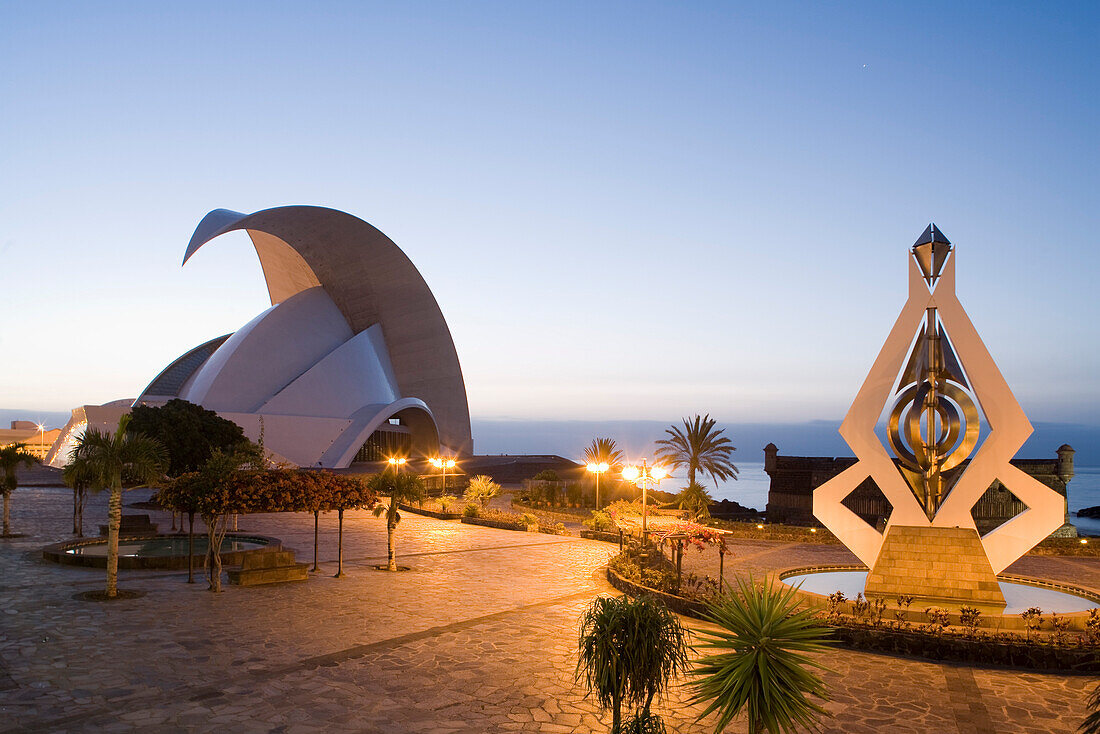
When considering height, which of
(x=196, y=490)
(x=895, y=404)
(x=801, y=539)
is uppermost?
(x=895, y=404)

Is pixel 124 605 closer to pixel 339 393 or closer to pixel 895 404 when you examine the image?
pixel 895 404

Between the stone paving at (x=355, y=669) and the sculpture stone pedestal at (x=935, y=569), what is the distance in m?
2.42

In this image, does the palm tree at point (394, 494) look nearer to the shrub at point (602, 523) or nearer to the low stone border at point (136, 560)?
the low stone border at point (136, 560)

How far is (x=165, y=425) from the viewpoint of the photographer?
27.7 m

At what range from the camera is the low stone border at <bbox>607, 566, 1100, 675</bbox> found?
8.84 meters

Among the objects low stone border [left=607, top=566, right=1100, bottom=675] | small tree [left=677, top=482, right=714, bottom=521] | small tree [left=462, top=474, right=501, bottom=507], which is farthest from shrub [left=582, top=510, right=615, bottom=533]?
low stone border [left=607, top=566, right=1100, bottom=675]

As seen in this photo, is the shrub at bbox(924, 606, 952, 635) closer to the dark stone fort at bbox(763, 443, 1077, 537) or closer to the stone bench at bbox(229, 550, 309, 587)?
the stone bench at bbox(229, 550, 309, 587)

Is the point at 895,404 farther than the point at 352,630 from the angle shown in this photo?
Yes

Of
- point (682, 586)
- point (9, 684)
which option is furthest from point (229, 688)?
point (682, 586)

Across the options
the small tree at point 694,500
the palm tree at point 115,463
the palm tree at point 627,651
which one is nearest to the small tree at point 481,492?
the small tree at point 694,500

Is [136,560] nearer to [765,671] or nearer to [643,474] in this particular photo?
[643,474]

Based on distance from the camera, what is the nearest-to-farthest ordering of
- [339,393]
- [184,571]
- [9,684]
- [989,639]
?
[9,684], [989,639], [184,571], [339,393]

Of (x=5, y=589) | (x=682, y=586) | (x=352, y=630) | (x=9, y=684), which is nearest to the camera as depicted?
(x=9, y=684)

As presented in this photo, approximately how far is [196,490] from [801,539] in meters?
16.0
